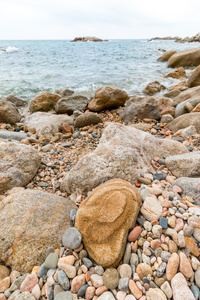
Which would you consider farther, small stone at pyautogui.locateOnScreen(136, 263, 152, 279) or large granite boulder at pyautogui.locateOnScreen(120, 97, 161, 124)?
large granite boulder at pyautogui.locateOnScreen(120, 97, 161, 124)

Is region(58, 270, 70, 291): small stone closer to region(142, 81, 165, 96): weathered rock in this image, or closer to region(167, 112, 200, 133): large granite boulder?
region(167, 112, 200, 133): large granite boulder

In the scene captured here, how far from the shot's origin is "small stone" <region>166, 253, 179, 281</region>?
1293mm

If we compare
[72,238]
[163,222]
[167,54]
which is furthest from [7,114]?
[167,54]

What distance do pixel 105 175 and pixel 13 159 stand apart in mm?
1581

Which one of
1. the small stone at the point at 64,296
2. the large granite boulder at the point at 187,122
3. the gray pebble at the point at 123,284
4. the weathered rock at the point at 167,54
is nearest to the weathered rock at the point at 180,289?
the gray pebble at the point at 123,284

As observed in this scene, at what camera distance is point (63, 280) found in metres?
1.36

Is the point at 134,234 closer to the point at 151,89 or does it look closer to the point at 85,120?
the point at 85,120

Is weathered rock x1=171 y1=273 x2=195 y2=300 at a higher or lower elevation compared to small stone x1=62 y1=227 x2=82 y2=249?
higher

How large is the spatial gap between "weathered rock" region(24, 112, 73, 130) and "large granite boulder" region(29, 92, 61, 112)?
553 mm

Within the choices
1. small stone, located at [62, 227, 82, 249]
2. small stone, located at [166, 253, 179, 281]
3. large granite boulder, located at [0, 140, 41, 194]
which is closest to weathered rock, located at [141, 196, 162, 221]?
small stone, located at [166, 253, 179, 281]

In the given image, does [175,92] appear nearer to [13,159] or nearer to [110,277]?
[13,159]

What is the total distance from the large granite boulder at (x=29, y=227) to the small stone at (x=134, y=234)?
26.1 inches

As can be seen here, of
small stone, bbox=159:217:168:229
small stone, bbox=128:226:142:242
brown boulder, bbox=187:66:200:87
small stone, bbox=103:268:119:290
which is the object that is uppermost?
brown boulder, bbox=187:66:200:87

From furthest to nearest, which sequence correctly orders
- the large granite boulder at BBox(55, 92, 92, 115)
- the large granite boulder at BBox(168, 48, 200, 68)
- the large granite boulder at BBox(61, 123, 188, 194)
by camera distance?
the large granite boulder at BBox(168, 48, 200, 68)
the large granite boulder at BBox(55, 92, 92, 115)
the large granite boulder at BBox(61, 123, 188, 194)
